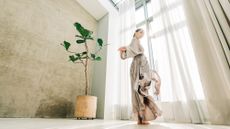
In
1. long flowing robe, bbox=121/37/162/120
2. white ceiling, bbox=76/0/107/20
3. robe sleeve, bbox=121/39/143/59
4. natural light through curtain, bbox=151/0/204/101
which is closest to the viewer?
long flowing robe, bbox=121/37/162/120

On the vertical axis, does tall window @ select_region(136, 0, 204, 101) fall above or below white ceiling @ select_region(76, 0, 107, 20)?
below

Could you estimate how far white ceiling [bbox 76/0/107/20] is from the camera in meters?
3.58

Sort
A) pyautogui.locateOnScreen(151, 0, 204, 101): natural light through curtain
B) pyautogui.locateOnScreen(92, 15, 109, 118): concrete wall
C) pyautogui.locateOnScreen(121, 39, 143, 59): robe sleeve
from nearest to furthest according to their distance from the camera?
pyautogui.locateOnScreen(121, 39, 143, 59): robe sleeve < pyautogui.locateOnScreen(151, 0, 204, 101): natural light through curtain < pyautogui.locateOnScreen(92, 15, 109, 118): concrete wall

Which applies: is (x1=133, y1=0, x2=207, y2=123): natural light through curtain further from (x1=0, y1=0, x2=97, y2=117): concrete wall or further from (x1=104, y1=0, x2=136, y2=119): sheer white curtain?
(x1=0, y1=0, x2=97, y2=117): concrete wall

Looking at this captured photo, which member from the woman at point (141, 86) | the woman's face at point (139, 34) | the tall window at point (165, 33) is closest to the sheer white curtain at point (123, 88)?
the tall window at point (165, 33)

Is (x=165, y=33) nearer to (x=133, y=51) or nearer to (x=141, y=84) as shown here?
(x=133, y=51)

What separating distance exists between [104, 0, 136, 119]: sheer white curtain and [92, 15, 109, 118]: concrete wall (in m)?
0.12

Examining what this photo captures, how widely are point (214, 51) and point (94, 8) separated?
2.95 meters

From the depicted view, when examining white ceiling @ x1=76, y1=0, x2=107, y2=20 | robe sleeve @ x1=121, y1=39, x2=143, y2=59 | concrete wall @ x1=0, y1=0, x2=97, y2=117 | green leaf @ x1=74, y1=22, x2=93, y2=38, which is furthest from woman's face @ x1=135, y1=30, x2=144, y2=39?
white ceiling @ x1=76, y1=0, x2=107, y2=20

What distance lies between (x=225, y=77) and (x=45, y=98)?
2.59 meters

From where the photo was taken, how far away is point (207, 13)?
68.4 inches

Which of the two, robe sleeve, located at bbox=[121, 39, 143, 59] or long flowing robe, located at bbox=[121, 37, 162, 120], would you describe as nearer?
long flowing robe, located at bbox=[121, 37, 162, 120]

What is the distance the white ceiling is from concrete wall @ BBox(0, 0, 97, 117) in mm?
630

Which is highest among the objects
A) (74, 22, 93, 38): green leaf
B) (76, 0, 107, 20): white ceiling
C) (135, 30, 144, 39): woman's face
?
(76, 0, 107, 20): white ceiling
